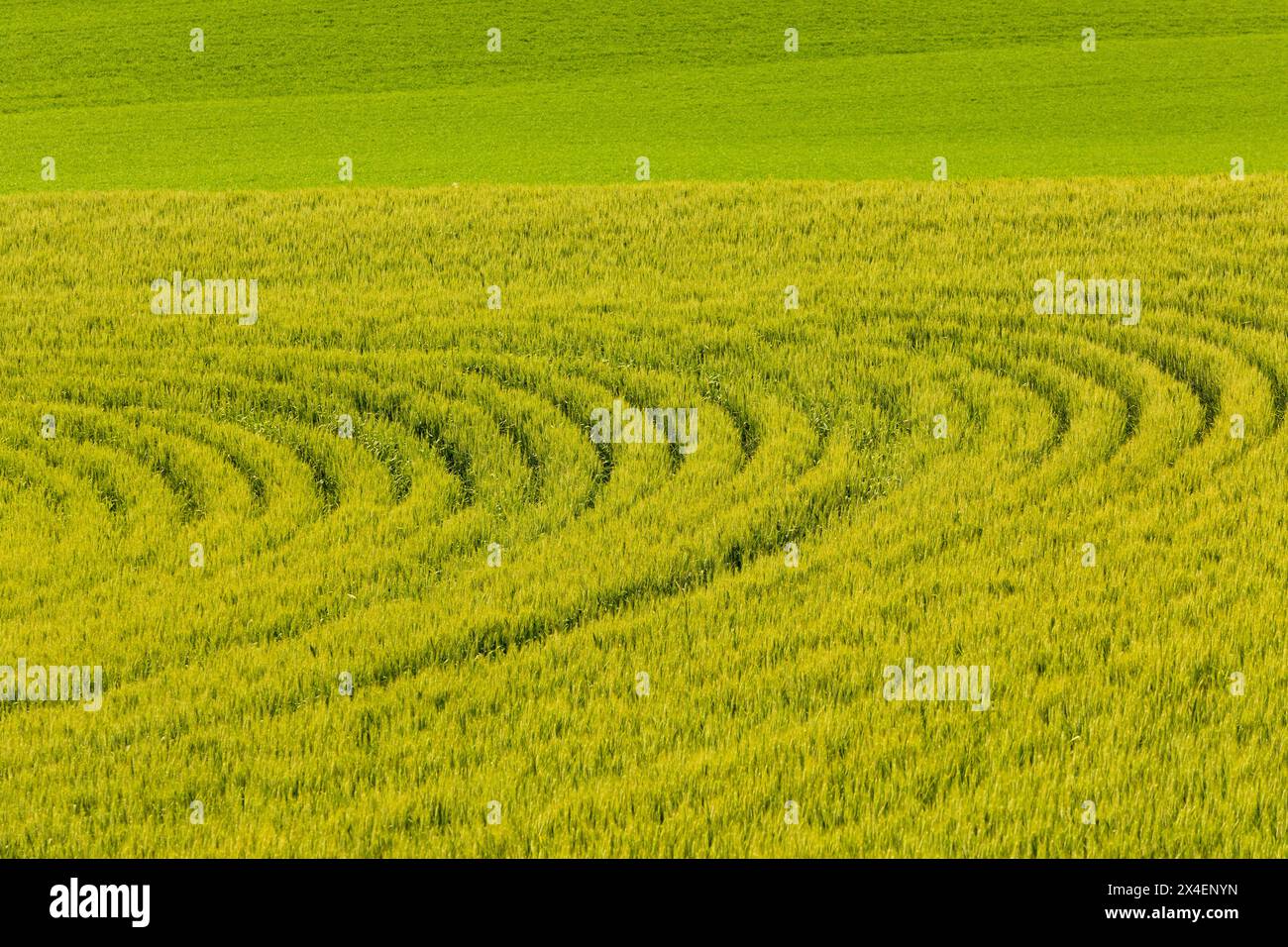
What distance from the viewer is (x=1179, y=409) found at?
566 inches

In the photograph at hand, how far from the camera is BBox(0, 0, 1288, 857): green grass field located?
7.34 meters

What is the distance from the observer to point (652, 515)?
11.7 meters

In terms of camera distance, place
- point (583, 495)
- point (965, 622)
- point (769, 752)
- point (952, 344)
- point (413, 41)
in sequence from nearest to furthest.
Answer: point (769, 752), point (965, 622), point (583, 495), point (952, 344), point (413, 41)

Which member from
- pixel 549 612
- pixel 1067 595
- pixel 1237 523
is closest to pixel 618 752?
pixel 549 612

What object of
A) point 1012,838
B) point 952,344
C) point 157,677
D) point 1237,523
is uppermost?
point 952,344

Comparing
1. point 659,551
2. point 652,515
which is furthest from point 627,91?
point 659,551

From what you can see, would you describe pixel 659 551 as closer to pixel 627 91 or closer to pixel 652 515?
pixel 652 515

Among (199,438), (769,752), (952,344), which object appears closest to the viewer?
(769,752)

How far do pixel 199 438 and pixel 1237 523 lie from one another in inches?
407

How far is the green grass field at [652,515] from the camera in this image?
7.34 meters

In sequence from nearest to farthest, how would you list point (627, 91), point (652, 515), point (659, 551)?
point (659, 551) → point (652, 515) → point (627, 91)

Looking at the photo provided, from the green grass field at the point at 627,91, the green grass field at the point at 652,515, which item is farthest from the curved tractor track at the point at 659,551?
the green grass field at the point at 627,91

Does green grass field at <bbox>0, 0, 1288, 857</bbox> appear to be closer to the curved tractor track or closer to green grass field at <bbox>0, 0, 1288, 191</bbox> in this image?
the curved tractor track

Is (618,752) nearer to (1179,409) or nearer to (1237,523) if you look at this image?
(1237,523)
